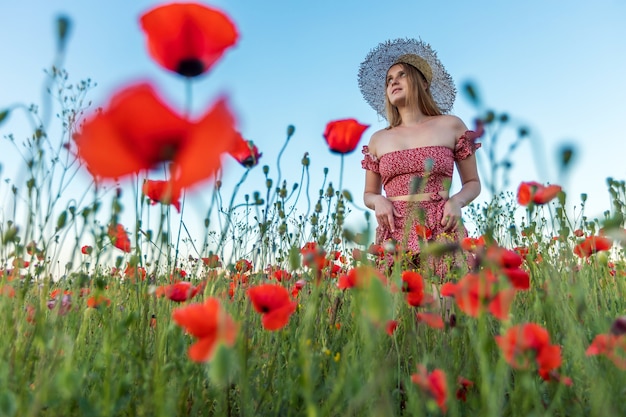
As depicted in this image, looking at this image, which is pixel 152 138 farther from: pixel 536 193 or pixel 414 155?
pixel 414 155

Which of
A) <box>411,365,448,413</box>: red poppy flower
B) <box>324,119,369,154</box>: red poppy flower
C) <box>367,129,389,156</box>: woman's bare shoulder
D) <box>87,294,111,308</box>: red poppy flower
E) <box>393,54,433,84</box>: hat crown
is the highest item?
<box>393,54,433,84</box>: hat crown

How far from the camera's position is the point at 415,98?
10.5 ft

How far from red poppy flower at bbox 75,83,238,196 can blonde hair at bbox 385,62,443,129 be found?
2.76 meters

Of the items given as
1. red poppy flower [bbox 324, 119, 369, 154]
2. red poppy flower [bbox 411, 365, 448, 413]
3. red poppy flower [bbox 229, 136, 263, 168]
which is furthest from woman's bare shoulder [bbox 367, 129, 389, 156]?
red poppy flower [bbox 411, 365, 448, 413]

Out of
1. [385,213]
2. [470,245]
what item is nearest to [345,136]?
[470,245]

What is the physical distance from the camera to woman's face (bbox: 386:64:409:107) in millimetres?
3158

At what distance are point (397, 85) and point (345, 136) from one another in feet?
6.05

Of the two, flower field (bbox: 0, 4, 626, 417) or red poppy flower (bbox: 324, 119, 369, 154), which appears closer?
flower field (bbox: 0, 4, 626, 417)

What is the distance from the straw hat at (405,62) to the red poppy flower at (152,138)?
114 inches

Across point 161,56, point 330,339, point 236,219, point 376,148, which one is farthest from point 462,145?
point 161,56

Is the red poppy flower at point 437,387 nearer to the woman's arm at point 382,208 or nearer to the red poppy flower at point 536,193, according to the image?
the red poppy flower at point 536,193

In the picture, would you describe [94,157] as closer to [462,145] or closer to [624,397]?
[624,397]

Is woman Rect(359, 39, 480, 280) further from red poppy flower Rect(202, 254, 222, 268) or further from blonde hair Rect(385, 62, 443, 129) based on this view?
red poppy flower Rect(202, 254, 222, 268)

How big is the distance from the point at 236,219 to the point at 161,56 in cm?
166
